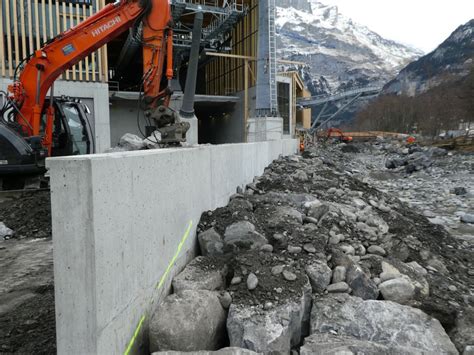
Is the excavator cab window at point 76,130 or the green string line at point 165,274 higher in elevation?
→ the excavator cab window at point 76,130

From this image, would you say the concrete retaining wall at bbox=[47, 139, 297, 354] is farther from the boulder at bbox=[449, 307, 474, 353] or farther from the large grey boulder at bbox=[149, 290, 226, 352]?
the boulder at bbox=[449, 307, 474, 353]

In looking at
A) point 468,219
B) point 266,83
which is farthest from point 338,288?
point 266,83

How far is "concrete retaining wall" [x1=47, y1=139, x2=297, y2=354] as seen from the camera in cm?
198

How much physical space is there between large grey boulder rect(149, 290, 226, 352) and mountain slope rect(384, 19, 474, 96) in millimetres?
105236

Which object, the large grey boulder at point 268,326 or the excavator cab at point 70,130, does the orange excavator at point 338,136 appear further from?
the large grey boulder at point 268,326

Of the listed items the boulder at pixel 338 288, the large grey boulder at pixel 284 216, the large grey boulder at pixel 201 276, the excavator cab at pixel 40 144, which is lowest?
the boulder at pixel 338 288

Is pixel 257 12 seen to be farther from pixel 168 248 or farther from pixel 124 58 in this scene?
pixel 168 248

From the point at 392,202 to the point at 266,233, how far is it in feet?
16.1

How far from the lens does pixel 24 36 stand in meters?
15.8

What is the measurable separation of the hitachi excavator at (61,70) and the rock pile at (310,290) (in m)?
4.06

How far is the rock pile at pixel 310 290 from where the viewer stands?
2590 mm

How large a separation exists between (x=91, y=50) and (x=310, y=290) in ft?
24.5

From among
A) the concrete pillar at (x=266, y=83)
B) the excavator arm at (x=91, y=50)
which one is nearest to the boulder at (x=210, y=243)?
the excavator arm at (x=91, y=50)

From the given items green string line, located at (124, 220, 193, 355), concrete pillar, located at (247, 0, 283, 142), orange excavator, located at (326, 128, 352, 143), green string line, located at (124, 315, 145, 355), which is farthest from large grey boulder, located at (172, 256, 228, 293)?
orange excavator, located at (326, 128, 352, 143)
